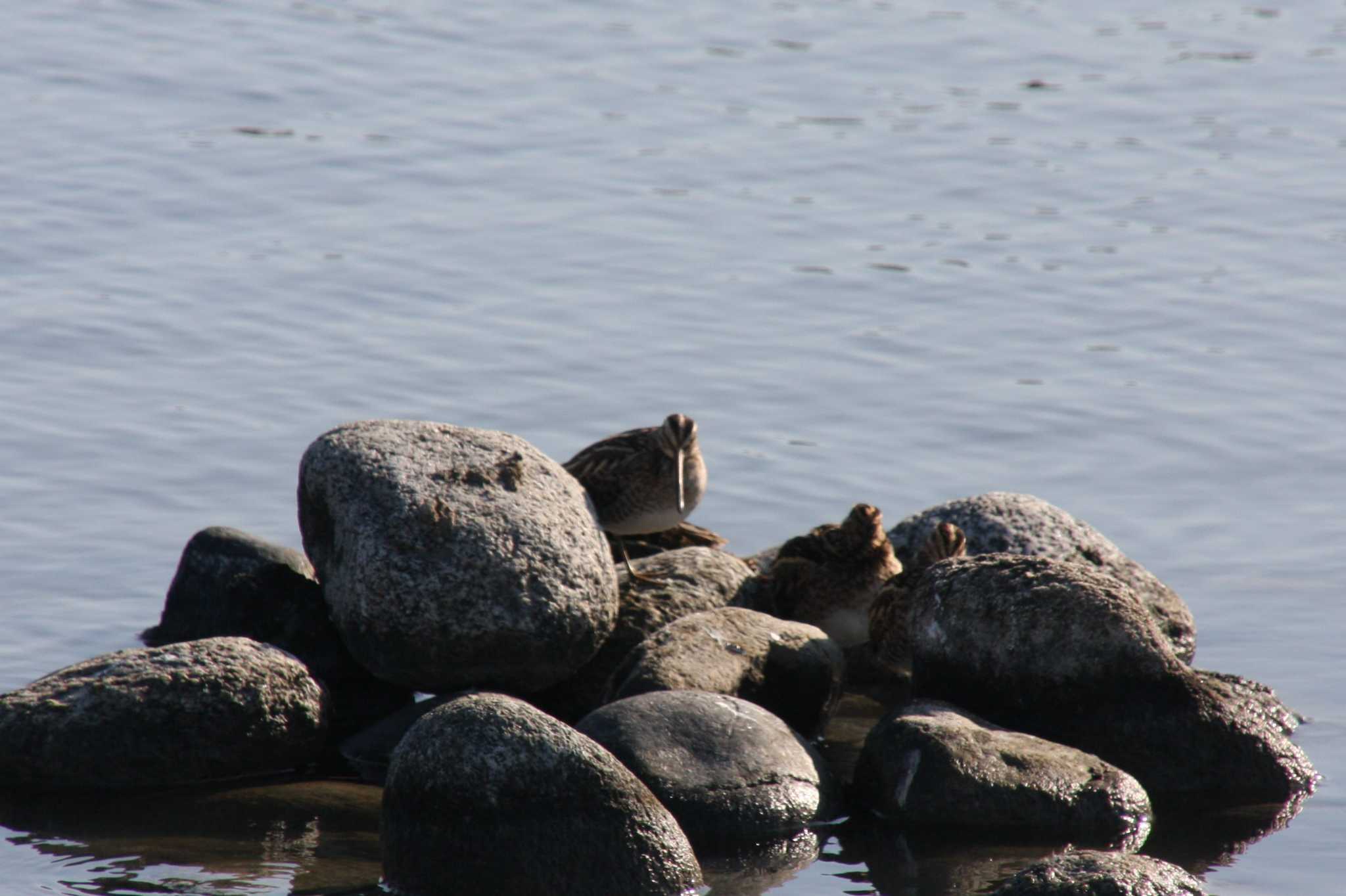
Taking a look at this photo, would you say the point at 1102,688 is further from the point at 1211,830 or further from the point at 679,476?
the point at 679,476

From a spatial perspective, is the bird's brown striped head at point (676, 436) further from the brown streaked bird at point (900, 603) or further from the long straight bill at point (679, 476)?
the brown streaked bird at point (900, 603)

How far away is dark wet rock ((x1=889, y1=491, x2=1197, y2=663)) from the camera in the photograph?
12.1 metres

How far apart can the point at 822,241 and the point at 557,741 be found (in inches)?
462

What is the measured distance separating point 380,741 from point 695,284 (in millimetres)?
8809

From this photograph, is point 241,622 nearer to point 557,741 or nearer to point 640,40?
point 557,741

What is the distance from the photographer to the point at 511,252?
1923 cm

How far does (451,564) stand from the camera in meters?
10.5

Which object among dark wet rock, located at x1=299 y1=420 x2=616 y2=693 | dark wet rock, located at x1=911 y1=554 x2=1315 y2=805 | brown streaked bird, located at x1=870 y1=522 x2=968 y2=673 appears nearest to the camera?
dark wet rock, located at x1=911 y1=554 x2=1315 y2=805

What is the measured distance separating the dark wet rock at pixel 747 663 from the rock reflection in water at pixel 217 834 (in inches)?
59.6

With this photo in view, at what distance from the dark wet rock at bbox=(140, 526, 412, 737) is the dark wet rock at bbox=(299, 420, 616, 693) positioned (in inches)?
10.2

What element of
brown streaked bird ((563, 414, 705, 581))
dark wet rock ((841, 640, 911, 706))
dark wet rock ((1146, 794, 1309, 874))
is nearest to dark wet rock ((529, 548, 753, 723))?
brown streaked bird ((563, 414, 705, 581))

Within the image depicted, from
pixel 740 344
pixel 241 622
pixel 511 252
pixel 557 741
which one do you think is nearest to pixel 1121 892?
pixel 557 741

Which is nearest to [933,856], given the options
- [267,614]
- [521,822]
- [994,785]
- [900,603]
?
[994,785]

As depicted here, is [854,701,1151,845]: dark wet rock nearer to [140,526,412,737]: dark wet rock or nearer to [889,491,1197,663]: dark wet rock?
[889,491,1197,663]: dark wet rock
